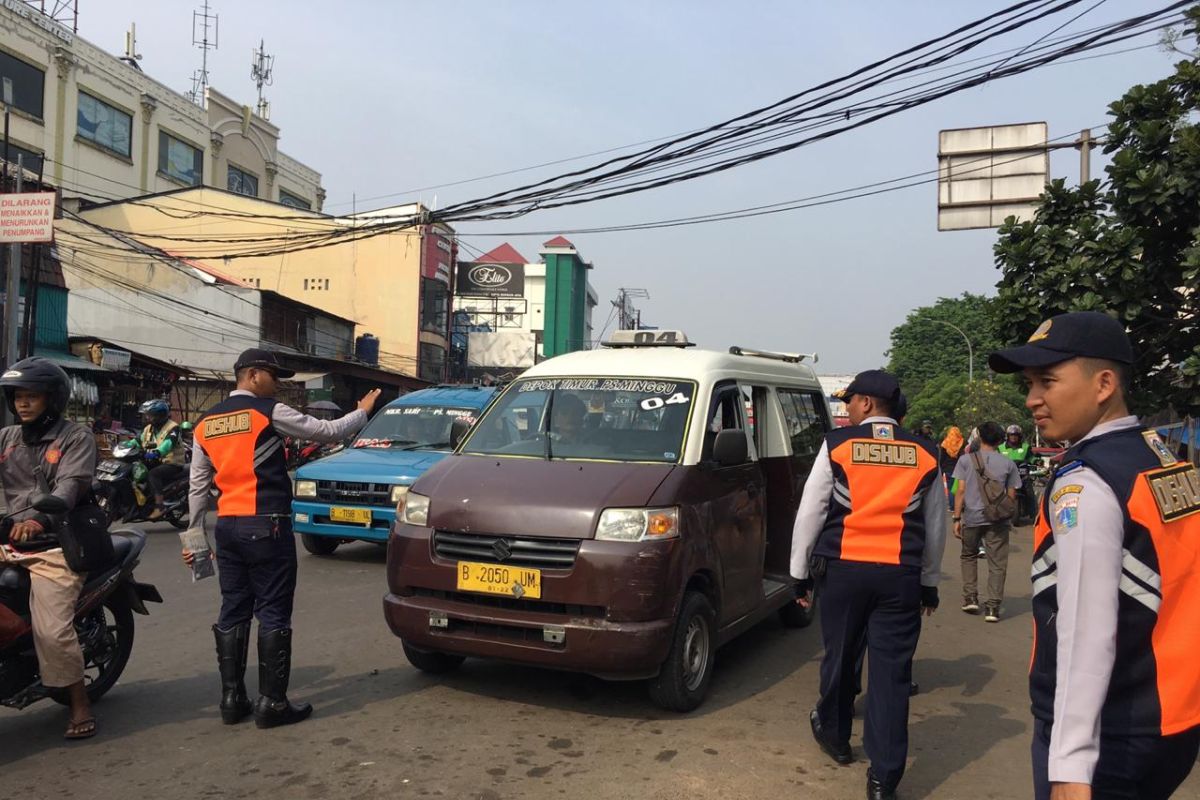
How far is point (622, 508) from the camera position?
4.92 metres

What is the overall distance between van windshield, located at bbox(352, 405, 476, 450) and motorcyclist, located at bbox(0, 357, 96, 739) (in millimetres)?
6051

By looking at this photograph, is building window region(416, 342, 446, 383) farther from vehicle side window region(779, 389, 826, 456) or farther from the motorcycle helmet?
vehicle side window region(779, 389, 826, 456)

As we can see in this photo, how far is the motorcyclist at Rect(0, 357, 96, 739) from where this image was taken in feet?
14.5

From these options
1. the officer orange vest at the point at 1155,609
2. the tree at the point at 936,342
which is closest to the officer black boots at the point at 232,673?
the officer orange vest at the point at 1155,609

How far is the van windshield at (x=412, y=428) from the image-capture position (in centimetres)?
1078

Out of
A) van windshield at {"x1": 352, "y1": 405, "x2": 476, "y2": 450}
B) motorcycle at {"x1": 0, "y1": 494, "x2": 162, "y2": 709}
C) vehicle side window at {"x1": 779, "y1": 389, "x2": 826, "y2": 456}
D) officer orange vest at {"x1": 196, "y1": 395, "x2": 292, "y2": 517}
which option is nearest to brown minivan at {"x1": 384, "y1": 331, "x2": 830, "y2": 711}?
officer orange vest at {"x1": 196, "y1": 395, "x2": 292, "y2": 517}

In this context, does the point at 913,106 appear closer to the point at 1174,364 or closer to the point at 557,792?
the point at 1174,364

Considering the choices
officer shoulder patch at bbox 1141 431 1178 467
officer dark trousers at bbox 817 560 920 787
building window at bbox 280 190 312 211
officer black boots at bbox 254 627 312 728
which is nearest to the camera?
officer shoulder patch at bbox 1141 431 1178 467

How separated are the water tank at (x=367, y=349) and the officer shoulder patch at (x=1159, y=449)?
41.8 metres

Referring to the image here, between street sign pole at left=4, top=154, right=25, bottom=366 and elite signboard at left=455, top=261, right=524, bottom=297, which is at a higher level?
elite signboard at left=455, top=261, right=524, bottom=297

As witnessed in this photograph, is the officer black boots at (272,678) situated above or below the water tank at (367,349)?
below

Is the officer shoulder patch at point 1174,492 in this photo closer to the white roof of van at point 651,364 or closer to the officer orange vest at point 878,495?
the officer orange vest at point 878,495

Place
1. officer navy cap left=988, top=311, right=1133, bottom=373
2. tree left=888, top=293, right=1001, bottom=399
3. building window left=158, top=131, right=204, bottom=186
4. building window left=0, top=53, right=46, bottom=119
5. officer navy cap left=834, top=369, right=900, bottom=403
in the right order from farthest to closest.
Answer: tree left=888, top=293, right=1001, bottom=399
building window left=158, top=131, right=204, bottom=186
building window left=0, top=53, right=46, bottom=119
officer navy cap left=834, top=369, right=900, bottom=403
officer navy cap left=988, top=311, right=1133, bottom=373

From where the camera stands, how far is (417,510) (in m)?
5.30
